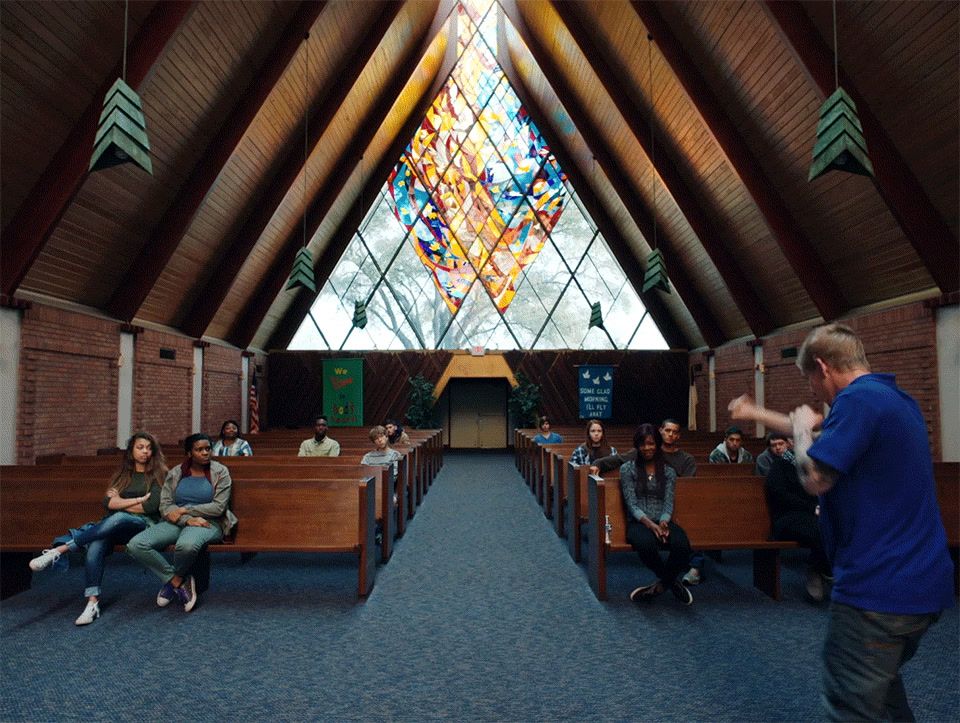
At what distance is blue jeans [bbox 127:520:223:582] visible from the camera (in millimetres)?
3342

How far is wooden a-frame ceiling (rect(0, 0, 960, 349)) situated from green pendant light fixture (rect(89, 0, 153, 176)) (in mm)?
1333

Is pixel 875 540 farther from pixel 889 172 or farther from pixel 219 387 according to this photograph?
pixel 219 387

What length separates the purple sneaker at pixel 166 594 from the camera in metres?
3.39

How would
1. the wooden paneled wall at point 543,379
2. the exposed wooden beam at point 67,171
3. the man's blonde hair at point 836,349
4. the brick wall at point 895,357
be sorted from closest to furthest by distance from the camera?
the man's blonde hair at point 836,349 < the exposed wooden beam at point 67,171 < the brick wall at point 895,357 < the wooden paneled wall at point 543,379

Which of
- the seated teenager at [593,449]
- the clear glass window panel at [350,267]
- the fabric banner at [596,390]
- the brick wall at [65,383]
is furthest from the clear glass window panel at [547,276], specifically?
the brick wall at [65,383]

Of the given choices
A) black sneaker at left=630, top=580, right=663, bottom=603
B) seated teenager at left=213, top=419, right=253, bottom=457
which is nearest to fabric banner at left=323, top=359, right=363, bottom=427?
seated teenager at left=213, top=419, right=253, bottom=457

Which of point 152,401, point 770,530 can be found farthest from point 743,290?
point 152,401

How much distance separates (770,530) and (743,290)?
665 centimetres

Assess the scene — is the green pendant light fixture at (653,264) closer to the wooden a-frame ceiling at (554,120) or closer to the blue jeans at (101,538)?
the wooden a-frame ceiling at (554,120)

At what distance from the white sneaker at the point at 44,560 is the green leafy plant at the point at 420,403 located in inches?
361

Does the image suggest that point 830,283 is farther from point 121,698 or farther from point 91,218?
point 91,218

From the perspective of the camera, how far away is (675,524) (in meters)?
3.64

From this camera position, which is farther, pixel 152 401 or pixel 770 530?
pixel 152 401

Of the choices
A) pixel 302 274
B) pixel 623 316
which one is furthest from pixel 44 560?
pixel 623 316
